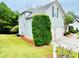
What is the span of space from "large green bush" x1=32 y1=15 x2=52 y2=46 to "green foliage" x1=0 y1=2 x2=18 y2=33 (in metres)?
13.1

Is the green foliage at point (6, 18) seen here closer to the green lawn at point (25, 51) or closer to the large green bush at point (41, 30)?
the green lawn at point (25, 51)

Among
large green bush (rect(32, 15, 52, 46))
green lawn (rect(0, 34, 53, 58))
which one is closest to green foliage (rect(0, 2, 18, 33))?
green lawn (rect(0, 34, 53, 58))

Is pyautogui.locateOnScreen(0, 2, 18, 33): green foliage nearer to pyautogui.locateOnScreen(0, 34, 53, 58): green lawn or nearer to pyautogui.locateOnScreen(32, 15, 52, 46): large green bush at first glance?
pyautogui.locateOnScreen(0, 34, 53, 58): green lawn

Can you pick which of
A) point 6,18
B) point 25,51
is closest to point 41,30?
point 25,51

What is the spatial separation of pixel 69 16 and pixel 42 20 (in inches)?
544

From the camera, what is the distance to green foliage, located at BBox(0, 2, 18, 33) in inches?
1039

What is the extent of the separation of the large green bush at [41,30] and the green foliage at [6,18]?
1305cm

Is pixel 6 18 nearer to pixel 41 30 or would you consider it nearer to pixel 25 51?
pixel 41 30

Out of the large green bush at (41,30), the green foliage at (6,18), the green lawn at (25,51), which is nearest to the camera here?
the green lawn at (25,51)

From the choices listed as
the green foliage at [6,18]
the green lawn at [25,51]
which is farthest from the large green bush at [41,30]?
the green foliage at [6,18]

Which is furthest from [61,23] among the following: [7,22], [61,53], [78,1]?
[61,53]

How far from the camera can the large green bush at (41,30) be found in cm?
1398

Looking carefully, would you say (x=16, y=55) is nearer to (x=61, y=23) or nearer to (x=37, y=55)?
(x=37, y=55)

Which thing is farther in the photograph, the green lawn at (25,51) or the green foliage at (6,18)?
the green foliage at (6,18)
